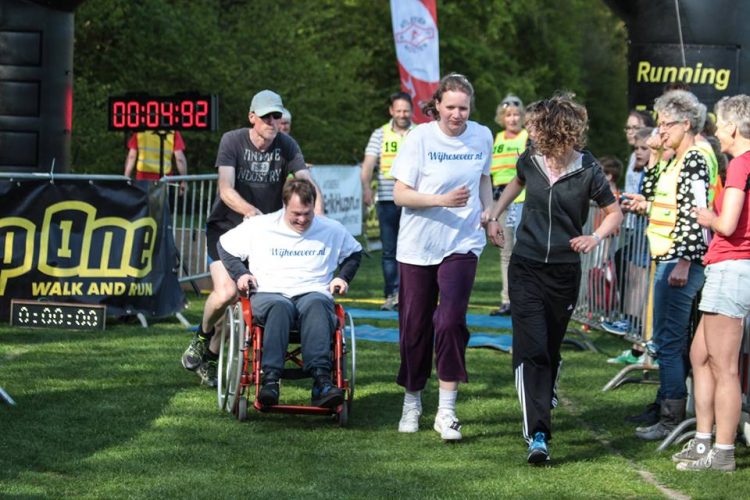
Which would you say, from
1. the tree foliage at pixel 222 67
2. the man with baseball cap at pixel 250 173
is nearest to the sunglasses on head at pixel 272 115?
the man with baseball cap at pixel 250 173

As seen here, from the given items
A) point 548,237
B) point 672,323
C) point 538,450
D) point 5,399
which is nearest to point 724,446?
point 538,450

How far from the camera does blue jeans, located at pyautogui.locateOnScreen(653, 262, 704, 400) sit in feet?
27.3

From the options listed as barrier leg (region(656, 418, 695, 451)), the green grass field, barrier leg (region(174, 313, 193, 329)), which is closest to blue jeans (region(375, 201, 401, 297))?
barrier leg (region(174, 313, 193, 329))

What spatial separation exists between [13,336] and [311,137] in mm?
24984

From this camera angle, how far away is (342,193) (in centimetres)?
2334

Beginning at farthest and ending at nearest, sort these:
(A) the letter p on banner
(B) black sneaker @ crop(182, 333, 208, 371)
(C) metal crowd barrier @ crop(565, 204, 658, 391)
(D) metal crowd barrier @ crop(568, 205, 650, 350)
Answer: (A) the letter p on banner, (D) metal crowd barrier @ crop(568, 205, 650, 350), (C) metal crowd barrier @ crop(565, 204, 658, 391), (B) black sneaker @ crop(182, 333, 208, 371)

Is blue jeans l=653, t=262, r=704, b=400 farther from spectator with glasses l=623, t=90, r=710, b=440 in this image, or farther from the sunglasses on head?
the sunglasses on head

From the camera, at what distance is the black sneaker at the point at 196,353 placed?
988 centimetres

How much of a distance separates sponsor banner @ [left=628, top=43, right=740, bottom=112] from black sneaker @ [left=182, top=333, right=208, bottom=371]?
204 inches

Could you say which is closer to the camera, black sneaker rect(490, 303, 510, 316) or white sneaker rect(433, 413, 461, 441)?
white sneaker rect(433, 413, 461, 441)

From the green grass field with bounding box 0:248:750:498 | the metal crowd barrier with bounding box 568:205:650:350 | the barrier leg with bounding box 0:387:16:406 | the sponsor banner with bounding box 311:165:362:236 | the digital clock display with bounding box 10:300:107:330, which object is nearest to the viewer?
the green grass field with bounding box 0:248:750:498

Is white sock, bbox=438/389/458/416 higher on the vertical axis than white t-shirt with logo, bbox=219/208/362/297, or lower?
lower

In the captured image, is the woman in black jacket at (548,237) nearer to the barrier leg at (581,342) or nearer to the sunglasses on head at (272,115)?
the sunglasses on head at (272,115)

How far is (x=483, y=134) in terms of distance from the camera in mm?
8516
